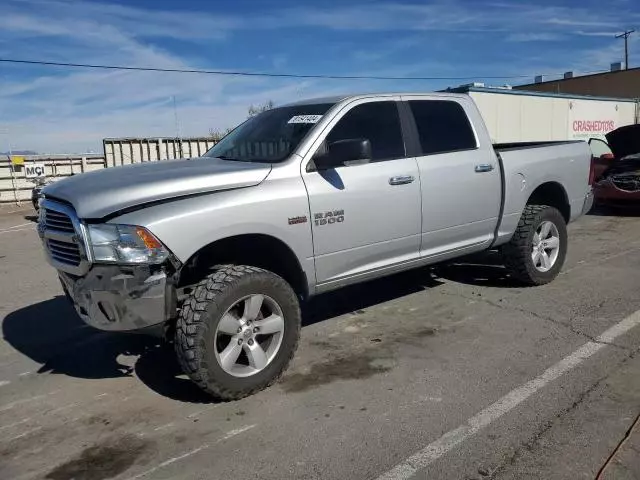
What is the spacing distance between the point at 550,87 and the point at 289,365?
38196 mm

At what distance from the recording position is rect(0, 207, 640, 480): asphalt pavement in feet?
9.83

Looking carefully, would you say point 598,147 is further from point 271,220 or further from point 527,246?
point 271,220

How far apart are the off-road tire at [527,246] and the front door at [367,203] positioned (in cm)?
156

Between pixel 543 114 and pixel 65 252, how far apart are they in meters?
21.1


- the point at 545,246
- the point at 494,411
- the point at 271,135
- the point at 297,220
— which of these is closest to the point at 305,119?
the point at 271,135

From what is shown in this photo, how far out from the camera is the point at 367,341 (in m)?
4.76

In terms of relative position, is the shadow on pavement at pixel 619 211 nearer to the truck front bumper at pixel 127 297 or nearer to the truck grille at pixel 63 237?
the truck front bumper at pixel 127 297

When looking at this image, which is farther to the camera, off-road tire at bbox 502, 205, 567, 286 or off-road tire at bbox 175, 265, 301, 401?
off-road tire at bbox 502, 205, 567, 286

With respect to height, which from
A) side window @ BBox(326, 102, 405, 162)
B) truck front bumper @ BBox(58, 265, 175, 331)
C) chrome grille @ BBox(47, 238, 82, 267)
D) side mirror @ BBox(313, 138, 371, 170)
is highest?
side window @ BBox(326, 102, 405, 162)

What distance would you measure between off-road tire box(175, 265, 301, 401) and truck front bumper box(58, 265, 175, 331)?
166 millimetres

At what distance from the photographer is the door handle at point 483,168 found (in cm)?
530

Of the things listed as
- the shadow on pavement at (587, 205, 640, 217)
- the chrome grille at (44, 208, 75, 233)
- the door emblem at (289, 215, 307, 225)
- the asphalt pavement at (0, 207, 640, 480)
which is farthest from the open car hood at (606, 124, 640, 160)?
the chrome grille at (44, 208, 75, 233)

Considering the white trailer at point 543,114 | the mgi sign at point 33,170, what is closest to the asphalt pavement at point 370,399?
the white trailer at point 543,114

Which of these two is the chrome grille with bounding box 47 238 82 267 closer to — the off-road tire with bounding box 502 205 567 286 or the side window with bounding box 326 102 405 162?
the side window with bounding box 326 102 405 162
